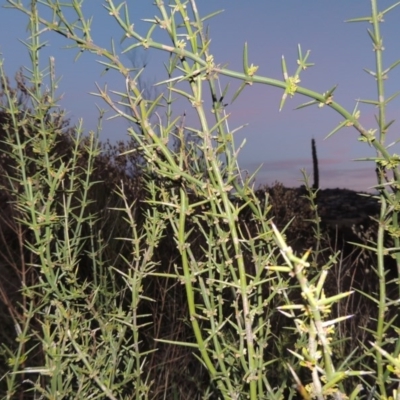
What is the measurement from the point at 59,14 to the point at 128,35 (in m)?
0.25

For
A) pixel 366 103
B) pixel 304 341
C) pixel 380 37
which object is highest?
pixel 380 37

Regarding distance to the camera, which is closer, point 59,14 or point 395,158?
point 395,158

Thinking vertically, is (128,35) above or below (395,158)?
above

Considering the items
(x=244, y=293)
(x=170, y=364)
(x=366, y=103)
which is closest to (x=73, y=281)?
(x=244, y=293)

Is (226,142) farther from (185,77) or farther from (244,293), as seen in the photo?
(244,293)

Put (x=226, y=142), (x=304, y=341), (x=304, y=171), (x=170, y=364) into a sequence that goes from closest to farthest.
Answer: (x=226, y=142)
(x=304, y=341)
(x=304, y=171)
(x=170, y=364)

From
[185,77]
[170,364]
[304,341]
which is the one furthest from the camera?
[170,364]

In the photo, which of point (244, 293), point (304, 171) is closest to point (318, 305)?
point (244, 293)

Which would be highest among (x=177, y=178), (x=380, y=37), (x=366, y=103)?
(x=380, y=37)

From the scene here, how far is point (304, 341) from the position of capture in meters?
1.50

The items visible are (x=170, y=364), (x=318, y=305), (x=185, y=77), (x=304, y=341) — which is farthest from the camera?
(x=170, y=364)

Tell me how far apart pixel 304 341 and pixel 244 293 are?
18.9 inches

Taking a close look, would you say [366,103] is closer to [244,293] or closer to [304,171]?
[244,293]

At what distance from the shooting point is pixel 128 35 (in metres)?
1.15
